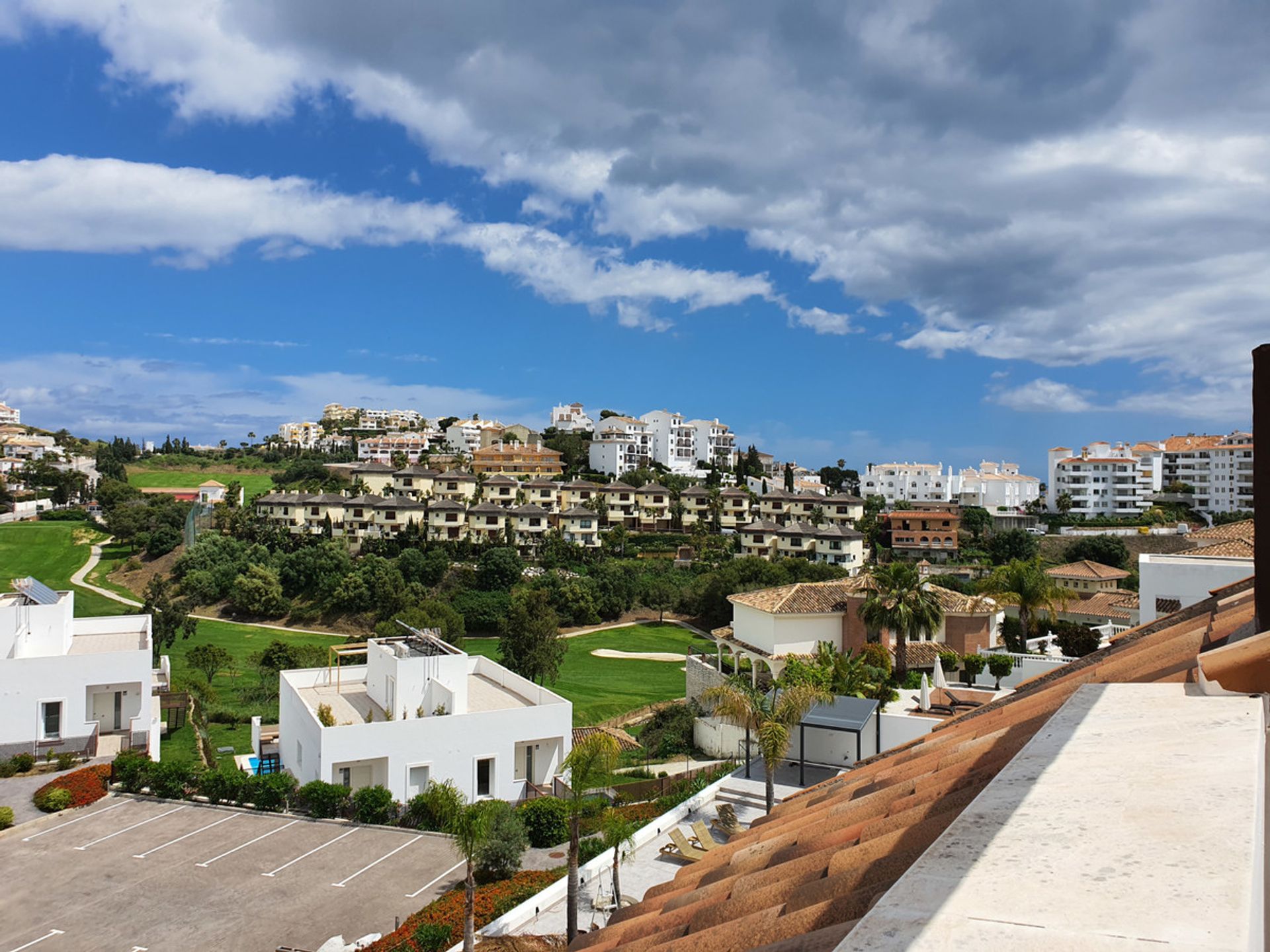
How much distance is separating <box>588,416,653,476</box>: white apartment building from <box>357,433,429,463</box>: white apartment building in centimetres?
3023

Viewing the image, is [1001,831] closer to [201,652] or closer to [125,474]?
[201,652]

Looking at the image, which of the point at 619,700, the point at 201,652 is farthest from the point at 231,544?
the point at 619,700

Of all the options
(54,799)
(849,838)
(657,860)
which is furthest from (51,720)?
(849,838)

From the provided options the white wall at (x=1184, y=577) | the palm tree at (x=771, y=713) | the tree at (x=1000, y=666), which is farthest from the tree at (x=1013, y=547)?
the palm tree at (x=771, y=713)

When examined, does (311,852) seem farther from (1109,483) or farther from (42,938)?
(1109,483)

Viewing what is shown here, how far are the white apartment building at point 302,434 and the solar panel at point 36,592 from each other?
12262 cm

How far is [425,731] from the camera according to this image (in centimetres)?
2542

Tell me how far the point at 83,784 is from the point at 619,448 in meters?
96.4

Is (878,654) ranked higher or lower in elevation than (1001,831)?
lower

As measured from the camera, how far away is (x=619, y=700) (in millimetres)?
43281

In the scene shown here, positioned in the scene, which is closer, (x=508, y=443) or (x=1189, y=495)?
(x=1189, y=495)

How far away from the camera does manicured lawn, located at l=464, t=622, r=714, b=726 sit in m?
42.7

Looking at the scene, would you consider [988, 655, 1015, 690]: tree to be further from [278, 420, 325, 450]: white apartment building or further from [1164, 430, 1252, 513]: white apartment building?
[278, 420, 325, 450]: white apartment building

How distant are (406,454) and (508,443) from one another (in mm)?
16847
